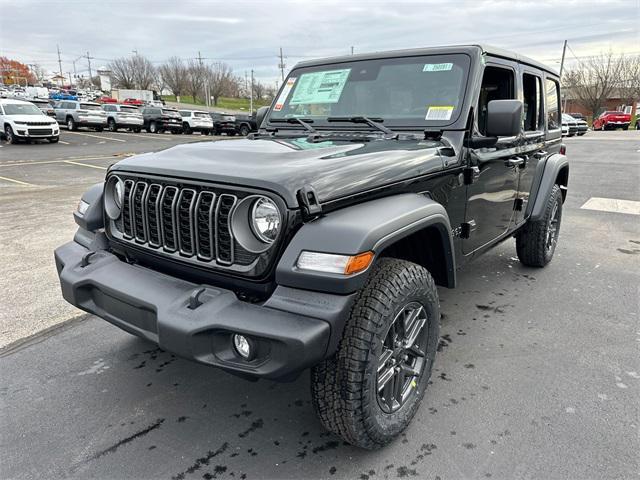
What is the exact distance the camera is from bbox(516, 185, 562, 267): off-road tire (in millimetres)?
4430

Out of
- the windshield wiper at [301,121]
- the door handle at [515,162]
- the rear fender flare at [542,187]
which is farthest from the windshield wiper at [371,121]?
the rear fender flare at [542,187]

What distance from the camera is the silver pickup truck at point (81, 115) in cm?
2636

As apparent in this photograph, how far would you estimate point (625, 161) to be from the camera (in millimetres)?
14484

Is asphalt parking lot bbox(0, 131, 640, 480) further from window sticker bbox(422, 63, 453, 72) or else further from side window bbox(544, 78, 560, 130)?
window sticker bbox(422, 63, 453, 72)

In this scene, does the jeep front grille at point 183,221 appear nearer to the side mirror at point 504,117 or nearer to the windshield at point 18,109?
the side mirror at point 504,117

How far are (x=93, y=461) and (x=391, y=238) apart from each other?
1736 mm

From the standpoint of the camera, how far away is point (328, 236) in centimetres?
189

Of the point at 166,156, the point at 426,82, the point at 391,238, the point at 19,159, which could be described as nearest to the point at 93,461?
the point at 166,156

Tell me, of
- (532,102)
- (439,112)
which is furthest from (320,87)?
(532,102)

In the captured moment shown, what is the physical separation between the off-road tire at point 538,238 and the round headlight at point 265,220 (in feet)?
10.3

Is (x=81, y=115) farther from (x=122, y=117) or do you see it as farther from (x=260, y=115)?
(x=260, y=115)

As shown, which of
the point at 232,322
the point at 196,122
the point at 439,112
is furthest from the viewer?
the point at 196,122

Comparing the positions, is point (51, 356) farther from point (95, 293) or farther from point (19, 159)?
point (19, 159)

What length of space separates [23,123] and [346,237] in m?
21.2
